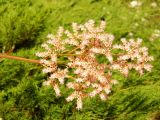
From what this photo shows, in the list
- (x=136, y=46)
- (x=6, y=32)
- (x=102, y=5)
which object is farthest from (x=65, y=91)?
(x=102, y=5)

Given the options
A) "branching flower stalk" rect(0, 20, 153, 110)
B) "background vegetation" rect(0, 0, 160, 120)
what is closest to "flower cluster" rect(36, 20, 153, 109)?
"branching flower stalk" rect(0, 20, 153, 110)

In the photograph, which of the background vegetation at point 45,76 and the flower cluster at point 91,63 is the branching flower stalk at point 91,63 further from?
the background vegetation at point 45,76

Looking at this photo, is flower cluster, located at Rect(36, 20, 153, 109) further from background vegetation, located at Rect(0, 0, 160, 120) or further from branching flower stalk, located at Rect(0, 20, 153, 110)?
background vegetation, located at Rect(0, 0, 160, 120)

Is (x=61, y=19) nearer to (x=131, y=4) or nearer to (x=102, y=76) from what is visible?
(x=131, y=4)

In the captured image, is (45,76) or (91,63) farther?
(45,76)

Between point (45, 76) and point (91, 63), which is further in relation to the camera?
point (45, 76)

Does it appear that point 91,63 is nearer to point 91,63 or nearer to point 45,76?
point 91,63

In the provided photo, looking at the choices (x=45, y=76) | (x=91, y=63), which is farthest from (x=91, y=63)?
(x=45, y=76)

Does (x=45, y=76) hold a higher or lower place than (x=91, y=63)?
lower

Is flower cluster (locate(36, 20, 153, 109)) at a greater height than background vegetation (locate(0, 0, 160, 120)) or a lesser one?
greater
